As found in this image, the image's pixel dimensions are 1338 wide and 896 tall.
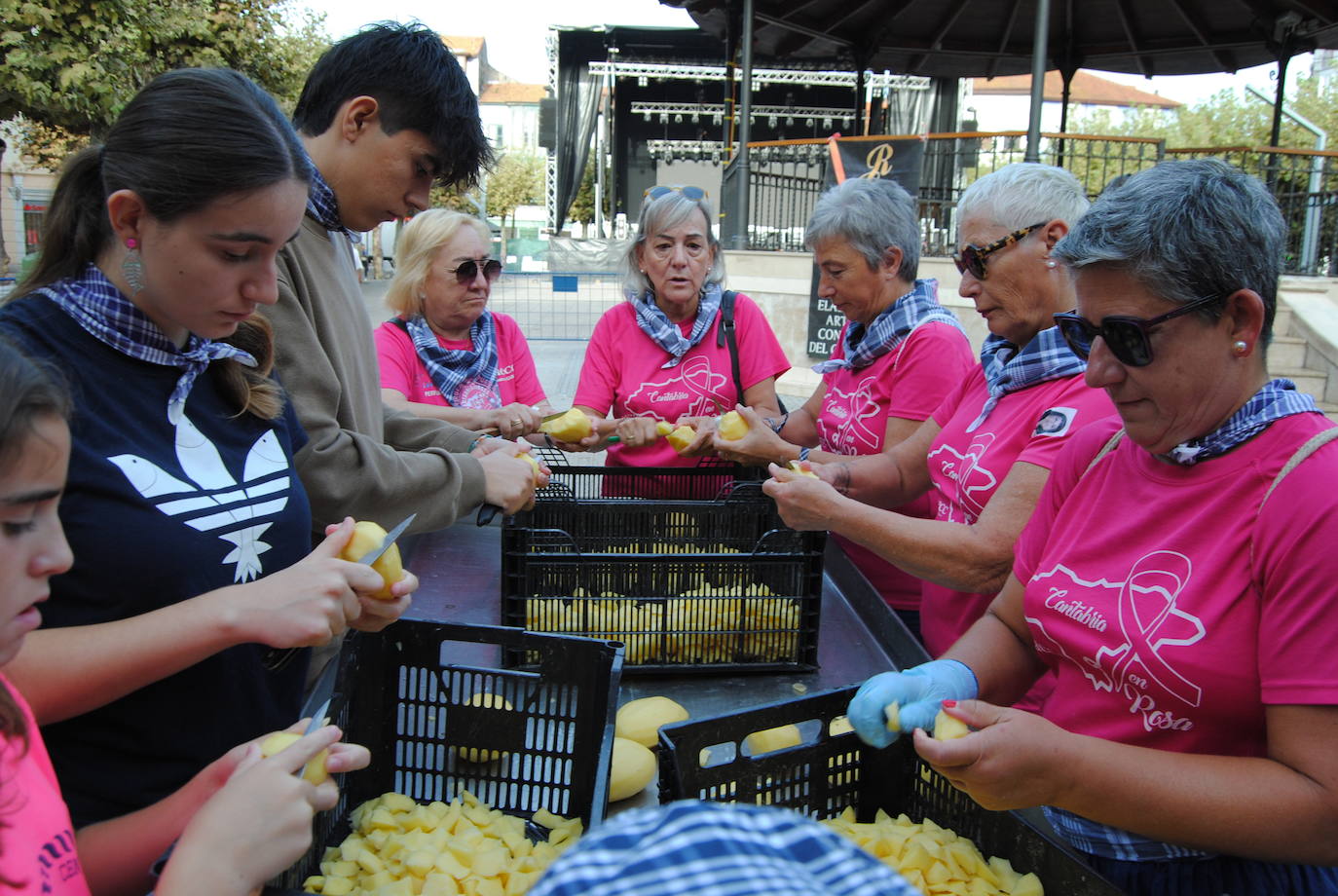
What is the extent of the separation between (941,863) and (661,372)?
8.32 feet

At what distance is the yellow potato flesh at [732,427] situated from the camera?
131 inches

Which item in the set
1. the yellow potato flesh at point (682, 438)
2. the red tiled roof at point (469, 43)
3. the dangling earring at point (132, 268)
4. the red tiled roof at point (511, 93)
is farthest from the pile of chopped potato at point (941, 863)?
the red tiled roof at point (511, 93)

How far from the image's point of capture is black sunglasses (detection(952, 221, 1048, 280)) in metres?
2.26

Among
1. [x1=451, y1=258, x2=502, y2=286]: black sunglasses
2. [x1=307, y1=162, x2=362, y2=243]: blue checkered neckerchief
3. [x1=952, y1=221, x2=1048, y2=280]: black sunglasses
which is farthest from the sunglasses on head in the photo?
[x1=307, y1=162, x2=362, y2=243]: blue checkered neckerchief

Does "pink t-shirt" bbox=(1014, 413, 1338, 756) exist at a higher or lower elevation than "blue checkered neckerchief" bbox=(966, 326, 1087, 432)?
lower

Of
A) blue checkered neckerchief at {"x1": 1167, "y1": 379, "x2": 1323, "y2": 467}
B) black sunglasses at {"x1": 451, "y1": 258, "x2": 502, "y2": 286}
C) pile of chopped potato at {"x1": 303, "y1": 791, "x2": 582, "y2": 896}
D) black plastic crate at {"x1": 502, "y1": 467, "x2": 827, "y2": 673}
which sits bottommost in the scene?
pile of chopped potato at {"x1": 303, "y1": 791, "x2": 582, "y2": 896}

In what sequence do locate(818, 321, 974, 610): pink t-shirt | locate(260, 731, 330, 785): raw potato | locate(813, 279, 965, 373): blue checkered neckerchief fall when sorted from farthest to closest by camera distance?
locate(813, 279, 965, 373): blue checkered neckerchief, locate(818, 321, 974, 610): pink t-shirt, locate(260, 731, 330, 785): raw potato

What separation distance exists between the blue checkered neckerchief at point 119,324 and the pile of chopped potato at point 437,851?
799mm

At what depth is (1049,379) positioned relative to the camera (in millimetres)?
2178

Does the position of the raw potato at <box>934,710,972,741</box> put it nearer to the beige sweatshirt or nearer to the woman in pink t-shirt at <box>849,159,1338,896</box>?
the woman in pink t-shirt at <box>849,159,1338,896</box>

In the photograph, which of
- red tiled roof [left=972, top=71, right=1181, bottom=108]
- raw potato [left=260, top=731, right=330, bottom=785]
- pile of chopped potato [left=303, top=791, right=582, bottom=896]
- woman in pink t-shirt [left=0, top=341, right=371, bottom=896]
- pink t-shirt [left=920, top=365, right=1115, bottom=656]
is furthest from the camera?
red tiled roof [left=972, top=71, right=1181, bottom=108]

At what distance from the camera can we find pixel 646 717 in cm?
204

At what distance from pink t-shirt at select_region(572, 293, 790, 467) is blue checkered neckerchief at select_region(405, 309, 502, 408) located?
518 mm

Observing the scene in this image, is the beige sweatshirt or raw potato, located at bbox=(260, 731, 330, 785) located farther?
the beige sweatshirt
